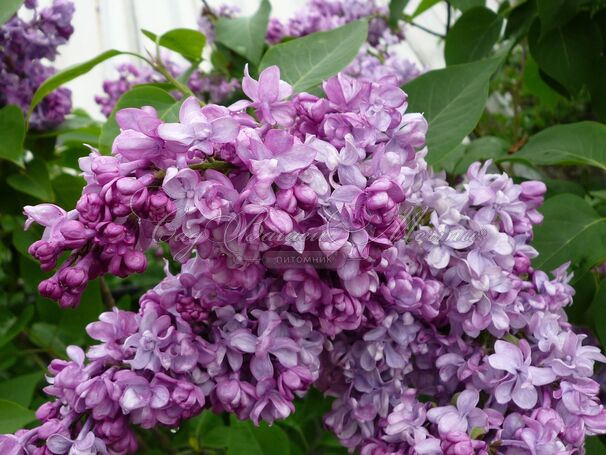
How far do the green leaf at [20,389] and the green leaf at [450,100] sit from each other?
1.93 ft

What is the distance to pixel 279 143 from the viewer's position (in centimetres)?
39

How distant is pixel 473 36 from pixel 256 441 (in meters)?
0.59

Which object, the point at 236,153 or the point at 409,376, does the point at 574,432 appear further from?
the point at 236,153

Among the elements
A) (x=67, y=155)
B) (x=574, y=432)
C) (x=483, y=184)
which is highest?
(x=483, y=184)

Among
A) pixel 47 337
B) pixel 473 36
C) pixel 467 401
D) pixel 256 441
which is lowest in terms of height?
pixel 47 337

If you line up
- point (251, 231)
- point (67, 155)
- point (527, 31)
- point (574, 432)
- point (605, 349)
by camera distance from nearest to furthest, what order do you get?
point (251, 231)
point (574, 432)
point (605, 349)
point (527, 31)
point (67, 155)

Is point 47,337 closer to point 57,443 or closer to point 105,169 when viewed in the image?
point 57,443

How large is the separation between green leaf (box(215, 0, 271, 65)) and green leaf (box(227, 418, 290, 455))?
0.45 meters

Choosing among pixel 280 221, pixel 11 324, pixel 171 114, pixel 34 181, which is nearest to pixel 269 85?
pixel 280 221

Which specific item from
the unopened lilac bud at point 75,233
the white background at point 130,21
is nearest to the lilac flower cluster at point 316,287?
the unopened lilac bud at point 75,233

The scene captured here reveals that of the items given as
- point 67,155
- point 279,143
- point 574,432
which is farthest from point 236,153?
point 67,155

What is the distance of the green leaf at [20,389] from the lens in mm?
835

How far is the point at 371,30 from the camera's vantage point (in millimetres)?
1326

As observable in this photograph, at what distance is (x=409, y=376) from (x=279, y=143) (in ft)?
0.88
